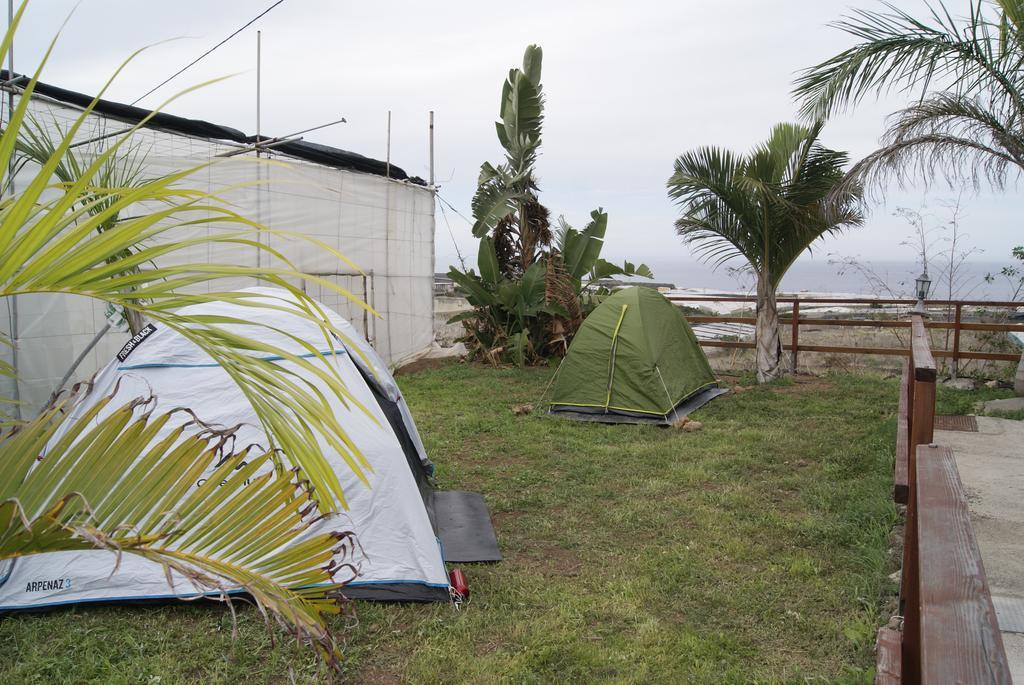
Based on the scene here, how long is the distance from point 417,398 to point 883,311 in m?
8.48

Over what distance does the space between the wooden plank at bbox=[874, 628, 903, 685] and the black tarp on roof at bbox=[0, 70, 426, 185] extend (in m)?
4.46

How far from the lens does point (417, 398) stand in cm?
922

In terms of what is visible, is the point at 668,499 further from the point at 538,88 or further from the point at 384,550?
the point at 538,88

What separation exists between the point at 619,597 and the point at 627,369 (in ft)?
13.6

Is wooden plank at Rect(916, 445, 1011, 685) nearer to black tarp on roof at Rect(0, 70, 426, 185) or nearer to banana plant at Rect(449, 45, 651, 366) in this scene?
black tarp on roof at Rect(0, 70, 426, 185)

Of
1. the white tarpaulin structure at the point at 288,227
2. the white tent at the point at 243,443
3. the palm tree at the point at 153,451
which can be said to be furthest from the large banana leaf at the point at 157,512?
the white tarpaulin structure at the point at 288,227

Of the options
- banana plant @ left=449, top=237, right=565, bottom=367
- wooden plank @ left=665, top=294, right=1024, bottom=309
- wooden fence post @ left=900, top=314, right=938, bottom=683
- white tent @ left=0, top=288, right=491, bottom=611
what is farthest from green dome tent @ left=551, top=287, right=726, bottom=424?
white tent @ left=0, top=288, right=491, bottom=611

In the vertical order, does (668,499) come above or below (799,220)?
below

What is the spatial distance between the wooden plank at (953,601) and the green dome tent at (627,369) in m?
6.26

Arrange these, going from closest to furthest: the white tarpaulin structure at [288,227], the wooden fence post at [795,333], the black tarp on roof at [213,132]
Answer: the white tarpaulin structure at [288,227] < the black tarp on roof at [213,132] < the wooden fence post at [795,333]

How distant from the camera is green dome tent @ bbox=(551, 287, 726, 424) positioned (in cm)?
782

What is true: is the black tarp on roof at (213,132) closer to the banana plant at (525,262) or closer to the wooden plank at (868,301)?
the banana plant at (525,262)

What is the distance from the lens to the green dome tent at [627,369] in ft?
25.6

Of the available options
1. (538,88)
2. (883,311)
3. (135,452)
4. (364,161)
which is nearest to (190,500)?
(135,452)
